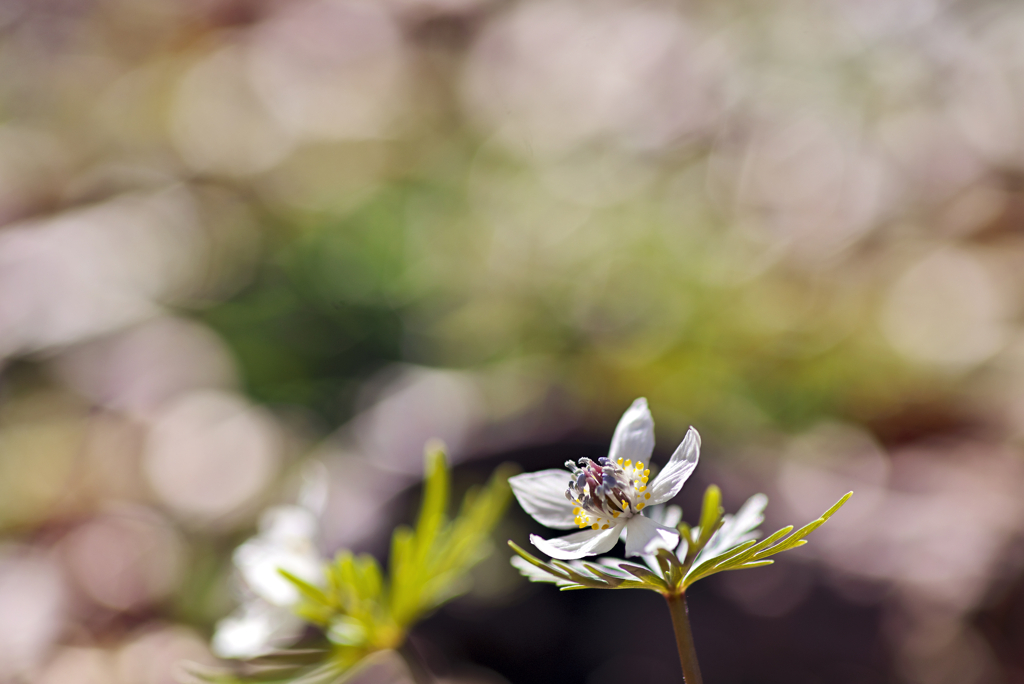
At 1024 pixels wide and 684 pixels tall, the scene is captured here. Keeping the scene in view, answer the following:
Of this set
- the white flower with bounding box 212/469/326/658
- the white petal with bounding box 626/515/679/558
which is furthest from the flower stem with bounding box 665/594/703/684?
the white flower with bounding box 212/469/326/658

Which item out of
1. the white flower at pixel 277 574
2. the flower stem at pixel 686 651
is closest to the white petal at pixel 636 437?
the flower stem at pixel 686 651

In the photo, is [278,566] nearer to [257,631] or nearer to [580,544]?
[257,631]

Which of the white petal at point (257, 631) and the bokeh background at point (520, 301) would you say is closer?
the white petal at point (257, 631)

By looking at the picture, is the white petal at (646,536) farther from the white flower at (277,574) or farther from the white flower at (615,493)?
the white flower at (277,574)

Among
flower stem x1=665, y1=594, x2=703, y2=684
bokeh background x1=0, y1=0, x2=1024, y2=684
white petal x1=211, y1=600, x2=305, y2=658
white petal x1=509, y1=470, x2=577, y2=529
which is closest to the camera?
flower stem x1=665, y1=594, x2=703, y2=684

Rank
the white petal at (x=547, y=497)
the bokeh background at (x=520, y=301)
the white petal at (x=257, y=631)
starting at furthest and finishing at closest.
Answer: the bokeh background at (x=520, y=301)
the white petal at (x=257, y=631)
the white petal at (x=547, y=497)

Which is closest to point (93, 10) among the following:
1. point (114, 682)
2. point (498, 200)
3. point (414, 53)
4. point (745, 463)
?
point (414, 53)

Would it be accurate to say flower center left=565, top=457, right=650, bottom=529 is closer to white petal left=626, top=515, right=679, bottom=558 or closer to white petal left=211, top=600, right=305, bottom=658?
white petal left=626, top=515, right=679, bottom=558

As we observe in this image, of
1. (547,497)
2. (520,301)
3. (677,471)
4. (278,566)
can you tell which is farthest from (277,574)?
(520,301)
